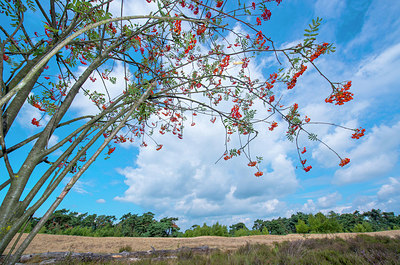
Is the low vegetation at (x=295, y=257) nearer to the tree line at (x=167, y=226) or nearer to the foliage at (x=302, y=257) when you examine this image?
the foliage at (x=302, y=257)

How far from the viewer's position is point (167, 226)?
14.1 meters

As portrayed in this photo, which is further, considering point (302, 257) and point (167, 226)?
point (167, 226)

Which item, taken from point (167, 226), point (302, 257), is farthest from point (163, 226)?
point (302, 257)

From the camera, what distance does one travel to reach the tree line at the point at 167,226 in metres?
12.2

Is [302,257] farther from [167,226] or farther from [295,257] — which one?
[167,226]

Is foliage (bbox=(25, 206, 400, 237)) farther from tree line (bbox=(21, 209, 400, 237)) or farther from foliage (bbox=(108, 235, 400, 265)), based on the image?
foliage (bbox=(108, 235, 400, 265))

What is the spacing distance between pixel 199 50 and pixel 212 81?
684 mm

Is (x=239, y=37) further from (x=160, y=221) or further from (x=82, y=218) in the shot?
(x=82, y=218)

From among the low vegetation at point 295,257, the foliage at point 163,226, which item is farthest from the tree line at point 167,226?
the low vegetation at point 295,257

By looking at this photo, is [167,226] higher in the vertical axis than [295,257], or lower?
higher

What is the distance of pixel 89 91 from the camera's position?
4.25 meters

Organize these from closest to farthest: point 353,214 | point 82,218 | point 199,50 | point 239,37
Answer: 1. point 239,37
2. point 199,50
3. point 82,218
4. point 353,214

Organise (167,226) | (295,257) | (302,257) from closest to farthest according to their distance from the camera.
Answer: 1. (295,257)
2. (302,257)
3. (167,226)

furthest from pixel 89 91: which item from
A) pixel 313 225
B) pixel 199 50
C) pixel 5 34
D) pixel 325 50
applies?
pixel 313 225
